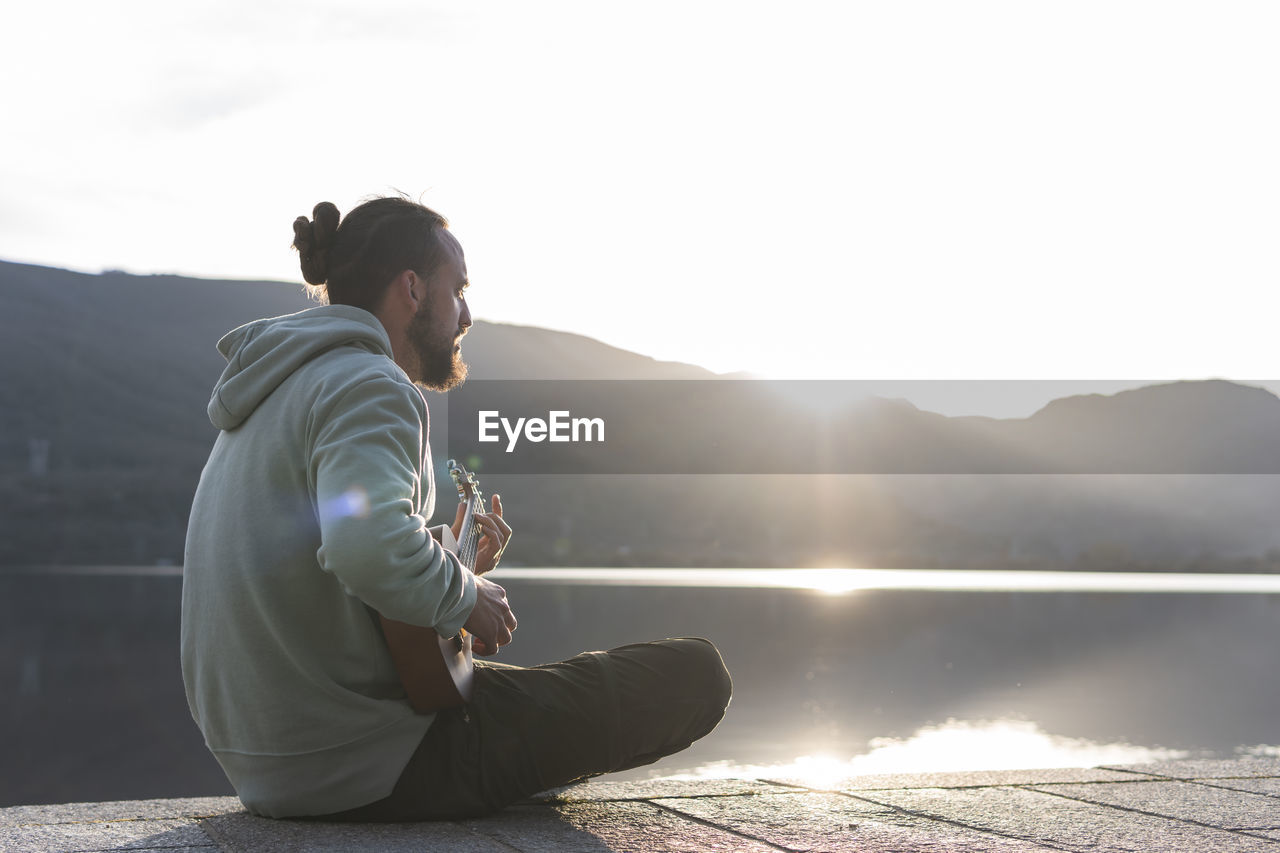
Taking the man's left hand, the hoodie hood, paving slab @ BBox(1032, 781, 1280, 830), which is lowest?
paving slab @ BBox(1032, 781, 1280, 830)

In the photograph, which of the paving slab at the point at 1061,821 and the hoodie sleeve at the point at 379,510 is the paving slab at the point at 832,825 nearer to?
the paving slab at the point at 1061,821

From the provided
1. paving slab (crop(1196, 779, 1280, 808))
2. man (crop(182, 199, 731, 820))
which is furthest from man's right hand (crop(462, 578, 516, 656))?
paving slab (crop(1196, 779, 1280, 808))

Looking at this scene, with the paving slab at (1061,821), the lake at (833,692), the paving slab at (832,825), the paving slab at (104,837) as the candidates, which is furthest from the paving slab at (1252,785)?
the lake at (833,692)

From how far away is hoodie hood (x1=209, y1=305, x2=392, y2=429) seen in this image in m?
2.73

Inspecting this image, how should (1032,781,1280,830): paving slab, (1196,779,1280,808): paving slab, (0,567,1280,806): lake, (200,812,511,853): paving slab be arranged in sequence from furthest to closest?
1. (0,567,1280,806): lake
2. (1196,779,1280,808): paving slab
3. (1032,781,1280,830): paving slab
4. (200,812,511,853): paving slab

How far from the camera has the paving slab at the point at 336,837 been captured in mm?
2572

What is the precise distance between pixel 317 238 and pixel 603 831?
1.56m

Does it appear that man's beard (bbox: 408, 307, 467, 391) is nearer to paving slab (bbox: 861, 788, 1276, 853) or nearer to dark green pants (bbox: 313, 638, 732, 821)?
dark green pants (bbox: 313, 638, 732, 821)

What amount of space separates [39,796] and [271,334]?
8.47 meters

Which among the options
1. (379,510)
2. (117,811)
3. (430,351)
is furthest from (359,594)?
(117,811)

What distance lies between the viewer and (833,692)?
1555 cm

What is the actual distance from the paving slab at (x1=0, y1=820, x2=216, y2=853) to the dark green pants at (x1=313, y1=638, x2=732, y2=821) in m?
0.32

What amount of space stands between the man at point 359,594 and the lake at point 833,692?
4548mm

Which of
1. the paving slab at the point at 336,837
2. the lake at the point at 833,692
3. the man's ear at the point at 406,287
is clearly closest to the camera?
the paving slab at the point at 336,837
